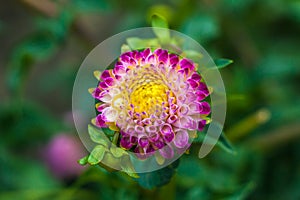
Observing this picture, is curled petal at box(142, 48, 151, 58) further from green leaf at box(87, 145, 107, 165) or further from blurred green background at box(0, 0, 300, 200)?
blurred green background at box(0, 0, 300, 200)

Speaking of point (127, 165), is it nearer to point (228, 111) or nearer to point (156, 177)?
point (156, 177)

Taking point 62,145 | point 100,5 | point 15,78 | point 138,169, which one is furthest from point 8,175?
point 138,169

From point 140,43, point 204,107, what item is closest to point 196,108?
point 204,107

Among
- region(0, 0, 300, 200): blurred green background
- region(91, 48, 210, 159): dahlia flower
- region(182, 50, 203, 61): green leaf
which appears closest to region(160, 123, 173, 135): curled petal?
region(91, 48, 210, 159): dahlia flower

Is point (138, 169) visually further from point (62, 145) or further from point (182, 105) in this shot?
point (62, 145)

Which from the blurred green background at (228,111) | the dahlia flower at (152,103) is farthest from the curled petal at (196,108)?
the blurred green background at (228,111)

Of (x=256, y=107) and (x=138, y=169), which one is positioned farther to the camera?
(x=256, y=107)
